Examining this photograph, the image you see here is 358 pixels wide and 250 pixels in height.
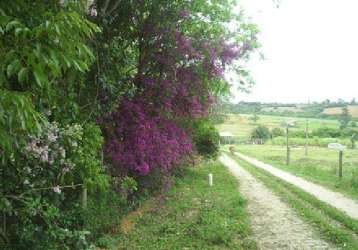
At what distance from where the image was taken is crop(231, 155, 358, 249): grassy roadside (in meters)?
8.28

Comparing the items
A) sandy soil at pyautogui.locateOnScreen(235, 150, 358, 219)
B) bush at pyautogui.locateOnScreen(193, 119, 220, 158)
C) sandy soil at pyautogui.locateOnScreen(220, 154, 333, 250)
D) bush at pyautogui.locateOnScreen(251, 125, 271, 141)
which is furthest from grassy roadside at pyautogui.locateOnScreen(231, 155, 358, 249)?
bush at pyautogui.locateOnScreen(251, 125, 271, 141)

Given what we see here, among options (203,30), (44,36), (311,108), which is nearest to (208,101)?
(203,30)

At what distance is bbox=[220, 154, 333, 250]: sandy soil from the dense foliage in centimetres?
250

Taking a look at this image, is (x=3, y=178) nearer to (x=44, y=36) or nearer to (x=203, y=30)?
(x=44, y=36)

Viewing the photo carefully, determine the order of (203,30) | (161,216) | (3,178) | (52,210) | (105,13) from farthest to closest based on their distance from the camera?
1. (203,30)
2. (161,216)
3. (105,13)
4. (52,210)
5. (3,178)

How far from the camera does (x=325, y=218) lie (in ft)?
33.5

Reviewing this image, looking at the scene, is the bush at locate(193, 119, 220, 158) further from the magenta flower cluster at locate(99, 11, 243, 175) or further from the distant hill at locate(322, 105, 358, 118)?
the distant hill at locate(322, 105, 358, 118)

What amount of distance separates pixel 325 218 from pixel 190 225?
11.1ft

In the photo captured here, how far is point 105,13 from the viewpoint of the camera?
8.38m

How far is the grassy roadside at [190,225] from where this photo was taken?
785 cm

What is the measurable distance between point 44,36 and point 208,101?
8.61 meters

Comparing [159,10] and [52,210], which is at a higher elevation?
[159,10]

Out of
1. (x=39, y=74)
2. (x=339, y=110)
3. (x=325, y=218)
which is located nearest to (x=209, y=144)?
(x=325, y=218)

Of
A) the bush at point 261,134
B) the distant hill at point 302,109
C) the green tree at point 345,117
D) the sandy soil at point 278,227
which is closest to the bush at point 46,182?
the sandy soil at point 278,227
